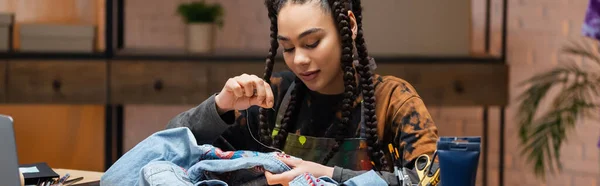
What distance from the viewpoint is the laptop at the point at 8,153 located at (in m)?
1.42

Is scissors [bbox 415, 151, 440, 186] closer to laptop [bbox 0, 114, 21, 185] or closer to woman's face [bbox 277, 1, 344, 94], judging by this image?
woman's face [bbox 277, 1, 344, 94]

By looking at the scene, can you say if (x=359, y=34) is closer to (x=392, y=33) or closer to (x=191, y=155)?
(x=191, y=155)

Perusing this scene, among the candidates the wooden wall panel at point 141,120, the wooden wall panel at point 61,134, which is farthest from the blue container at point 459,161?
the wooden wall panel at point 141,120

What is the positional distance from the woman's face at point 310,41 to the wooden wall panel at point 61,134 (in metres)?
2.49

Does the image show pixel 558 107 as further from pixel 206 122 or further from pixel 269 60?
pixel 206 122

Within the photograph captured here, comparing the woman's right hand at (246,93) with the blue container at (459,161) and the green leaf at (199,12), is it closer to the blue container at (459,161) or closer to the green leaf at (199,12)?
the blue container at (459,161)

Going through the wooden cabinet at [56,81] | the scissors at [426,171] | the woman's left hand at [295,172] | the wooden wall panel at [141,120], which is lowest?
the wooden wall panel at [141,120]

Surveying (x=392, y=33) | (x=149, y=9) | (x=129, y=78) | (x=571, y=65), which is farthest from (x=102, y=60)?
(x=571, y=65)

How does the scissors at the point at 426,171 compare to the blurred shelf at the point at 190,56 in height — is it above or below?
above

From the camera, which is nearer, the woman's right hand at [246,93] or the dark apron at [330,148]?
the woman's right hand at [246,93]

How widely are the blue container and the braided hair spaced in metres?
0.58

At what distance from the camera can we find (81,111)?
4039 mm

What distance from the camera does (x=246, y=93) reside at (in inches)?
61.1

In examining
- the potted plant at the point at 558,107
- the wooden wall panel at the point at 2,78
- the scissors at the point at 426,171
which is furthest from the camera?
the wooden wall panel at the point at 2,78
